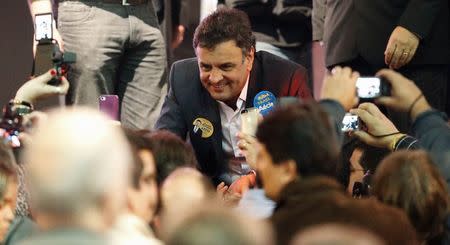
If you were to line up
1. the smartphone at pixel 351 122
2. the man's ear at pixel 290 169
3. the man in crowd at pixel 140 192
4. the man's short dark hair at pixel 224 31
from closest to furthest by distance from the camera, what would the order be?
1. the man in crowd at pixel 140 192
2. the man's ear at pixel 290 169
3. the smartphone at pixel 351 122
4. the man's short dark hair at pixel 224 31

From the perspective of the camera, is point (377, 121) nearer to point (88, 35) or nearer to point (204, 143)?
point (204, 143)

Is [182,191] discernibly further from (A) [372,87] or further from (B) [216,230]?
A: (A) [372,87]

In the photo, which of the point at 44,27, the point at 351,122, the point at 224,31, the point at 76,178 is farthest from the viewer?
Answer: the point at 224,31

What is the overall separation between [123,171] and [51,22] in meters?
2.34

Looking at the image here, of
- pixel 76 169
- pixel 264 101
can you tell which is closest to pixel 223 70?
pixel 264 101

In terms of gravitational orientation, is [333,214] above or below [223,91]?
above

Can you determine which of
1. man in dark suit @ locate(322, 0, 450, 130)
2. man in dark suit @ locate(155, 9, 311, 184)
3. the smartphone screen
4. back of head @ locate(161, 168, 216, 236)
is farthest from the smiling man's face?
back of head @ locate(161, 168, 216, 236)

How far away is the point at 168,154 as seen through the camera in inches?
141

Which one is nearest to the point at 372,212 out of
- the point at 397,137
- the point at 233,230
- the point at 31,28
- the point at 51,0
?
the point at 233,230

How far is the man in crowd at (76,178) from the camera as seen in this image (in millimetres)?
2314

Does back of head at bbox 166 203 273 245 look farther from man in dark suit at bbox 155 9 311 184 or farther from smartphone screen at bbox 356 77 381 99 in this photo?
man in dark suit at bbox 155 9 311 184

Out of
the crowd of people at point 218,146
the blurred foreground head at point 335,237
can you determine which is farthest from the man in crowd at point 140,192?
the blurred foreground head at point 335,237

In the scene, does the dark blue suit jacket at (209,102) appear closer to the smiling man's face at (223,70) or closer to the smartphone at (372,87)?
the smiling man's face at (223,70)

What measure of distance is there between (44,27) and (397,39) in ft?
4.86
